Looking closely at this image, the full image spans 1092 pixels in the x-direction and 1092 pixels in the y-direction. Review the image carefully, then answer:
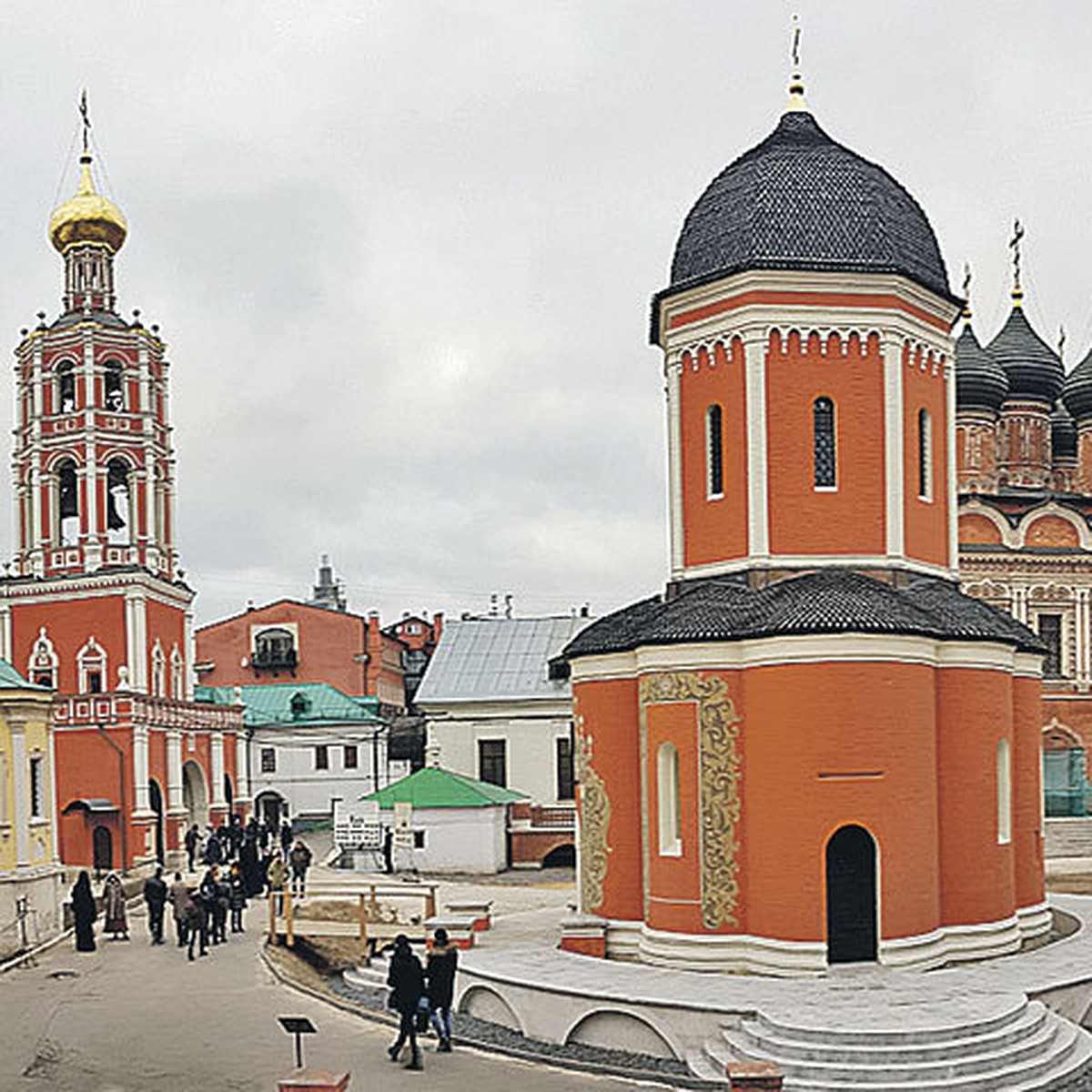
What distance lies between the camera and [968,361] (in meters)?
42.3

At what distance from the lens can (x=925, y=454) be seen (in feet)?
65.5

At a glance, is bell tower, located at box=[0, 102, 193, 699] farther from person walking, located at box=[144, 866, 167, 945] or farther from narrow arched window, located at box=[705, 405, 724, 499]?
narrow arched window, located at box=[705, 405, 724, 499]

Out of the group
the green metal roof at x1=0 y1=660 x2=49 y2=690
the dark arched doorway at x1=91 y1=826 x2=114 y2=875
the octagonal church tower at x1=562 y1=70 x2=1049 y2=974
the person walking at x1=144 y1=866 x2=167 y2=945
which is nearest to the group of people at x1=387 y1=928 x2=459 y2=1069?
the octagonal church tower at x1=562 y1=70 x2=1049 y2=974

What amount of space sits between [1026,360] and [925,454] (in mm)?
25162

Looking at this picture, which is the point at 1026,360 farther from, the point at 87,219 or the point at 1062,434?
the point at 87,219

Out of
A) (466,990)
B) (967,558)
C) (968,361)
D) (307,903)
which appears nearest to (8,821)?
(307,903)

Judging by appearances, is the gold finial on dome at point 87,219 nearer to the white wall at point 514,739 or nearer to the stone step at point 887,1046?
the white wall at point 514,739

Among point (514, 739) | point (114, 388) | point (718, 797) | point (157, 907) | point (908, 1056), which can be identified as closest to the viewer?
point (908, 1056)

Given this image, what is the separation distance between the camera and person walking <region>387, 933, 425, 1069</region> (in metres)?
14.5

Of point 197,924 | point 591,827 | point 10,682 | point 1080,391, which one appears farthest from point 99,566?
point 1080,391

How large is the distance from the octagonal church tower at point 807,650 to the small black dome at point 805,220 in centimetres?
4

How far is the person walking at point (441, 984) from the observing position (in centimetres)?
1515

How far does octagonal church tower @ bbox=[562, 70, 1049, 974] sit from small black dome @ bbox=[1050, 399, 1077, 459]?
83.8ft

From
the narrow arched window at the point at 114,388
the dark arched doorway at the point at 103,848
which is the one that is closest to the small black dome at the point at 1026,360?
the narrow arched window at the point at 114,388
